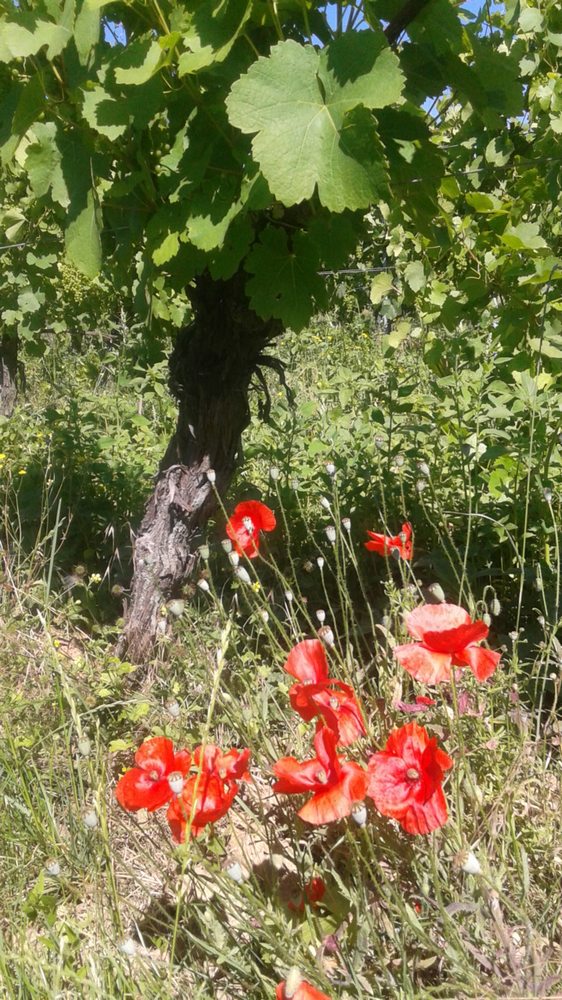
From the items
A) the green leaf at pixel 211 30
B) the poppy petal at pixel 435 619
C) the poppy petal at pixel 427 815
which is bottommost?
the poppy petal at pixel 427 815

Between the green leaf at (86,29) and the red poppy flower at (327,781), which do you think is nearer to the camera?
the red poppy flower at (327,781)

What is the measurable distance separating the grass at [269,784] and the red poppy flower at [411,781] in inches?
1.8

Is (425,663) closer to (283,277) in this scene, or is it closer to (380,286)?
(283,277)

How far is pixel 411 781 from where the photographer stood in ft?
3.87

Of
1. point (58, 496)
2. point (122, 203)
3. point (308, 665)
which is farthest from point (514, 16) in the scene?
point (58, 496)

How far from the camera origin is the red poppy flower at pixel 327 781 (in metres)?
1.13

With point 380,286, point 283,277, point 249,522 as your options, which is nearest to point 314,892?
point 249,522

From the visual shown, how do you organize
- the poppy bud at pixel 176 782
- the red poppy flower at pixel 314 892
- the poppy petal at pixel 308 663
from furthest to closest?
the red poppy flower at pixel 314 892
the poppy petal at pixel 308 663
the poppy bud at pixel 176 782

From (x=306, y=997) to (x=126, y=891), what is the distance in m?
0.70

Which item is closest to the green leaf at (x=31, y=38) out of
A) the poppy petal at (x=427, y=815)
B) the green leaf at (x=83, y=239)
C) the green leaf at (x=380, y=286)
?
the green leaf at (x=83, y=239)

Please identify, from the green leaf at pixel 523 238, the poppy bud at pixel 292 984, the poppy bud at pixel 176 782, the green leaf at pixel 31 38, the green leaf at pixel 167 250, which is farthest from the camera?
the green leaf at pixel 523 238

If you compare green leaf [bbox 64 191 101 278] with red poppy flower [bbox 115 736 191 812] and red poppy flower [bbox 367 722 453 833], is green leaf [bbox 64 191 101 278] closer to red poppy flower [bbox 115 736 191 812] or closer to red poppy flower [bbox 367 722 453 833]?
red poppy flower [bbox 115 736 191 812]

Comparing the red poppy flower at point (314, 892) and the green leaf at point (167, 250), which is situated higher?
the green leaf at point (167, 250)

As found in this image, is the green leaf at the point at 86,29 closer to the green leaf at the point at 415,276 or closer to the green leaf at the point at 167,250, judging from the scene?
the green leaf at the point at 167,250
